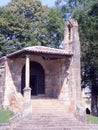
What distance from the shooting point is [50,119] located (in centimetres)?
2336

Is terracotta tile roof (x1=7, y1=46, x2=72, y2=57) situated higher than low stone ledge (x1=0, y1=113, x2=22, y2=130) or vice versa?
terracotta tile roof (x1=7, y1=46, x2=72, y2=57)

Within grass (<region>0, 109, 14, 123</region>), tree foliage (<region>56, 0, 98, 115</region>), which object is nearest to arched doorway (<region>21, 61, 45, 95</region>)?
grass (<region>0, 109, 14, 123</region>)

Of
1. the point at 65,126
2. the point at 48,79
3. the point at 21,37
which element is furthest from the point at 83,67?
the point at 65,126

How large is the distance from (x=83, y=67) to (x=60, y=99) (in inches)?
277

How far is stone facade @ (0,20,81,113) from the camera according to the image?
2612 cm

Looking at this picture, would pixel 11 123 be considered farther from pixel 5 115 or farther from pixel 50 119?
pixel 50 119

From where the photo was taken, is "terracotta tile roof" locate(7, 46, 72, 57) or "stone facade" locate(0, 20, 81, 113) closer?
"terracotta tile roof" locate(7, 46, 72, 57)

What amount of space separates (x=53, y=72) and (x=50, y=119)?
6083mm

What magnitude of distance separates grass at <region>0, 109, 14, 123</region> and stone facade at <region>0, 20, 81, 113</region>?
753 mm

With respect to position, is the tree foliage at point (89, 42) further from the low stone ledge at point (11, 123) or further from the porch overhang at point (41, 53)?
the low stone ledge at point (11, 123)

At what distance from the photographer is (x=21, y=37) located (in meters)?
38.2

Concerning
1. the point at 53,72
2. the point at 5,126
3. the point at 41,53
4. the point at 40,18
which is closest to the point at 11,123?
the point at 5,126

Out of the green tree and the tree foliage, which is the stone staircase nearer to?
the tree foliage

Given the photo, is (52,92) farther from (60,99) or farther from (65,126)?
(65,126)
